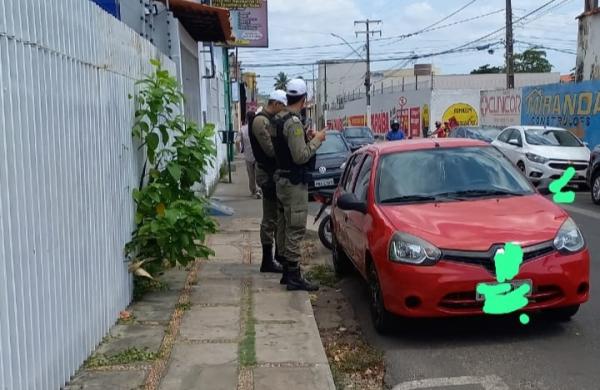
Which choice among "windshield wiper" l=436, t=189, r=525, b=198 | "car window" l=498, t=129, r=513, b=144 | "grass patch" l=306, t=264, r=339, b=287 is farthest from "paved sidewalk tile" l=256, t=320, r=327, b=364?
"car window" l=498, t=129, r=513, b=144

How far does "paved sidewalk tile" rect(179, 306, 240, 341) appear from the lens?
205 inches

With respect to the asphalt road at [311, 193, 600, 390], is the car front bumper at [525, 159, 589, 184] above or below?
above

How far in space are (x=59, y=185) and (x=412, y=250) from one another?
8.58 feet

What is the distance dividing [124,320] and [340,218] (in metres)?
2.84

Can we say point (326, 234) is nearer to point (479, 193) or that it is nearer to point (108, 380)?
point (479, 193)

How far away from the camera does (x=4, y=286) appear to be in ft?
10.6

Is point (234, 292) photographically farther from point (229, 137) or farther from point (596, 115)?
point (596, 115)

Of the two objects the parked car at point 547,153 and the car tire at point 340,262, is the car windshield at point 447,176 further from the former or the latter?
the parked car at point 547,153

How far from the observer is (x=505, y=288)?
506cm

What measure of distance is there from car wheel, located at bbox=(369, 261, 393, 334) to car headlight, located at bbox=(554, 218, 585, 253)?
1424 millimetres

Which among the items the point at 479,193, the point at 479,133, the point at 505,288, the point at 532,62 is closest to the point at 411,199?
the point at 479,193

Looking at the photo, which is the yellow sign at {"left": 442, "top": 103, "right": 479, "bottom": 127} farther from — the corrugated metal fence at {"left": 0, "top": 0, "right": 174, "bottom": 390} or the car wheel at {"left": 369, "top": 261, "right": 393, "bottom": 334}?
the corrugated metal fence at {"left": 0, "top": 0, "right": 174, "bottom": 390}

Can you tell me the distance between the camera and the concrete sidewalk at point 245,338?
14.3 feet

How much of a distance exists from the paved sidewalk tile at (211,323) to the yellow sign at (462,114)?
116 feet
